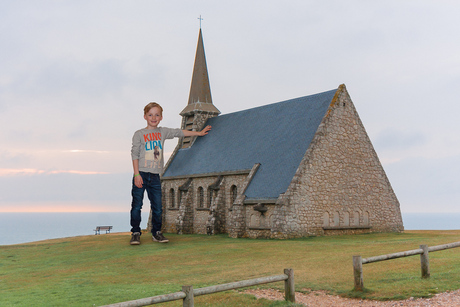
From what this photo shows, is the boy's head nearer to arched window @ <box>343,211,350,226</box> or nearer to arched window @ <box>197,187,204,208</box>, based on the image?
arched window @ <box>343,211,350,226</box>

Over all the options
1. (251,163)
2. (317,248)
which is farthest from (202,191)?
(317,248)

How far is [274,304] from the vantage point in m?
11.7

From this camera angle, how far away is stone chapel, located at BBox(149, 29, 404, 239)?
28938 millimetres

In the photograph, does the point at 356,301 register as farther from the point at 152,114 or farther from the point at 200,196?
the point at 200,196

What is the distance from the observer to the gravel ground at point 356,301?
36.5ft

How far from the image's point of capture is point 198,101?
46406 mm

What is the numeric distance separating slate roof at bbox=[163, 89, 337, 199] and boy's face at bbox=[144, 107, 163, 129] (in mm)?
11119

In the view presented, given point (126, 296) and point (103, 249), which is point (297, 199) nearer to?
point (103, 249)

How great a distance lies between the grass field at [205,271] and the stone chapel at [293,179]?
2.93 metres

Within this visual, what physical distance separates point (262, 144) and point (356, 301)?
75.0ft

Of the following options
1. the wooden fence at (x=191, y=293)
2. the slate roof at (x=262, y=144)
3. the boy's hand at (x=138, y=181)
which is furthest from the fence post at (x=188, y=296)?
the slate roof at (x=262, y=144)

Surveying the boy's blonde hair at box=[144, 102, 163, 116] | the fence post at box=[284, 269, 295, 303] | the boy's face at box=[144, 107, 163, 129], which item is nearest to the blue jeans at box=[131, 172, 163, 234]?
the boy's face at box=[144, 107, 163, 129]

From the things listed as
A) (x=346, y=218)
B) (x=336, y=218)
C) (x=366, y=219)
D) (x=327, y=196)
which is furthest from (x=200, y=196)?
(x=366, y=219)

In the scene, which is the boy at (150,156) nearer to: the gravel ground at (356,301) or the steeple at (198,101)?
the gravel ground at (356,301)
